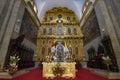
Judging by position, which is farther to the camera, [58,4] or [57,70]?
[58,4]

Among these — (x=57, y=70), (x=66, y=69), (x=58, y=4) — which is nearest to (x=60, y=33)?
(x=58, y=4)

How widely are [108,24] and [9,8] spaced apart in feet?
29.9

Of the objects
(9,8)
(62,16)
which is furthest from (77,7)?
(9,8)

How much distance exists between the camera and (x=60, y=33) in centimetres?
1820

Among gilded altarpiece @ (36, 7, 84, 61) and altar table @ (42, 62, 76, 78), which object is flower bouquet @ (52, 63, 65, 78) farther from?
gilded altarpiece @ (36, 7, 84, 61)

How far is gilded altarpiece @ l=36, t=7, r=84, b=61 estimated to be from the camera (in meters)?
16.8

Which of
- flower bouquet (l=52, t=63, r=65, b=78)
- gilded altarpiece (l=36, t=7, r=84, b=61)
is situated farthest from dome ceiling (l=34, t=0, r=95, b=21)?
flower bouquet (l=52, t=63, r=65, b=78)

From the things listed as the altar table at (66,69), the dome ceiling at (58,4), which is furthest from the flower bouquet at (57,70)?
the dome ceiling at (58,4)

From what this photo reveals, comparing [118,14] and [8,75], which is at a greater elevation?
[118,14]

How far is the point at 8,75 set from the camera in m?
5.32

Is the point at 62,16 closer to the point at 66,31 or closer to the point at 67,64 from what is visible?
the point at 66,31

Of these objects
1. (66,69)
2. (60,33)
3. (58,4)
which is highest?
(58,4)

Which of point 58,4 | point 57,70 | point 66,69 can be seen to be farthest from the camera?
point 58,4

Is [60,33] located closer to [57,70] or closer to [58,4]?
[58,4]
